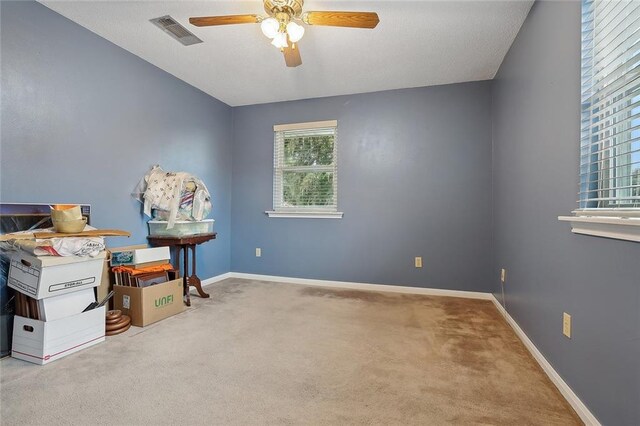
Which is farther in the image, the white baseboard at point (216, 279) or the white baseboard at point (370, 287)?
the white baseboard at point (216, 279)

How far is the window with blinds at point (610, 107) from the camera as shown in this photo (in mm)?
1145

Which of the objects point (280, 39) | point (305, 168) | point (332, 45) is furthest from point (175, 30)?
point (305, 168)

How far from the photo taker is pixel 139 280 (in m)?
2.39

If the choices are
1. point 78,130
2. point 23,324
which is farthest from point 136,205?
point 23,324

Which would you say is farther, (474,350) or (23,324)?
(474,350)

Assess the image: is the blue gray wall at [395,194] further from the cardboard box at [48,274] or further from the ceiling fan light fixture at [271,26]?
the cardboard box at [48,274]

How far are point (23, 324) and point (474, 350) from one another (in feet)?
9.61

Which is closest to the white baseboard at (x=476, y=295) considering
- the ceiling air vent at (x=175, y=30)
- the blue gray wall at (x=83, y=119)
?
the blue gray wall at (x=83, y=119)

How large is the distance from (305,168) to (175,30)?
2007 mm

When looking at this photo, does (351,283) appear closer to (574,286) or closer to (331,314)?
(331,314)

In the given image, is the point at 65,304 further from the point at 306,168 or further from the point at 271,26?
the point at 306,168

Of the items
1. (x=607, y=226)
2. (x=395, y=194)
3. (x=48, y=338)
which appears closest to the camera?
(x=607, y=226)

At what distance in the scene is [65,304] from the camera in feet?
6.22

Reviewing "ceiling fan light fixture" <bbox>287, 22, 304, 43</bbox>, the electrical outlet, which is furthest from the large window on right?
"ceiling fan light fixture" <bbox>287, 22, 304, 43</bbox>
